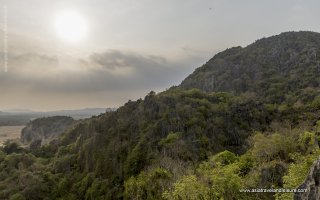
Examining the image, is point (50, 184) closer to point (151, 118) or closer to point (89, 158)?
point (89, 158)

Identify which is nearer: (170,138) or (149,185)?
(149,185)

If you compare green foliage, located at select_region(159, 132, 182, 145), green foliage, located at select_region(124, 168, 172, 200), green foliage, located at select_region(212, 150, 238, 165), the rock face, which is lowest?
green foliage, located at select_region(124, 168, 172, 200)

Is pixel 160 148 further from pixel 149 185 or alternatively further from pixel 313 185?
pixel 313 185

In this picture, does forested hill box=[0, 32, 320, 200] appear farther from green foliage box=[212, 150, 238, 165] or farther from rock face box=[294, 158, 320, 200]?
rock face box=[294, 158, 320, 200]

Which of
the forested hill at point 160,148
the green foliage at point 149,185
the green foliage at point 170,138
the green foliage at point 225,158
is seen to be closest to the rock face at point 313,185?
the forested hill at point 160,148

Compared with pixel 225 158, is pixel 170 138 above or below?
above

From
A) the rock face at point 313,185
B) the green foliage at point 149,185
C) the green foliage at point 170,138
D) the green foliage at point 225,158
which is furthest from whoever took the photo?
the green foliage at point 170,138

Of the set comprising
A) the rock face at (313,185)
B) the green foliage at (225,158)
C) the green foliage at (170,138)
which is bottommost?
the green foliage at (225,158)

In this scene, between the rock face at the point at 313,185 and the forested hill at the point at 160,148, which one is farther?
the forested hill at the point at 160,148

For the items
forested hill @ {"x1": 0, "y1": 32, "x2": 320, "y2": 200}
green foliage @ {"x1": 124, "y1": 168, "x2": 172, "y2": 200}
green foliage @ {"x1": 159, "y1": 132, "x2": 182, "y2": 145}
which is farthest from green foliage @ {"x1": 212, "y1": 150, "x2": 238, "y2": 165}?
green foliage @ {"x1": 159, "y1": 132, "x2": 182, "y2": 145}

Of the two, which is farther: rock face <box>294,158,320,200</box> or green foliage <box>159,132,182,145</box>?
green foliage <box>159,132,182,145</box>

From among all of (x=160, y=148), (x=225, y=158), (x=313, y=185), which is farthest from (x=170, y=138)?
(x=313, y=185)

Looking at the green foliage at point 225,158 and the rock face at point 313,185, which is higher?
the rock face at point 313,185

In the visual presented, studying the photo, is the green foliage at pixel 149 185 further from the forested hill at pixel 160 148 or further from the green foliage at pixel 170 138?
the green foliage at pixel 170 138
